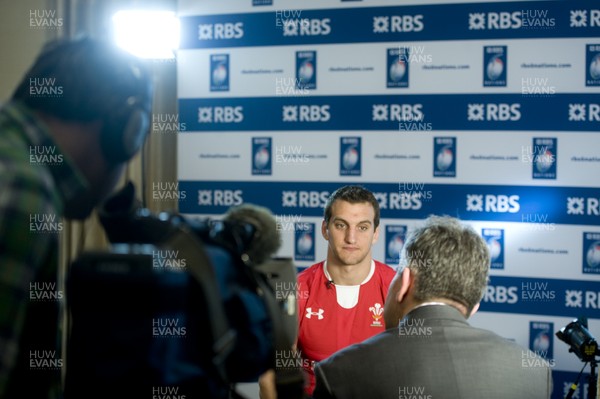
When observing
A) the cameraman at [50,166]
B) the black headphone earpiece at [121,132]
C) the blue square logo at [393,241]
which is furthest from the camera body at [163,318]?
the blue square logo at [393,241]

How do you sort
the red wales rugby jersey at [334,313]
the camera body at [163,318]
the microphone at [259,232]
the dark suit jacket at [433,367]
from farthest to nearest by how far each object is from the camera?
the red wales rugby jersey at [334,313]
the dark suit jacket at [433,367]
the microphone at [259,232]
the camera body at [163,318]

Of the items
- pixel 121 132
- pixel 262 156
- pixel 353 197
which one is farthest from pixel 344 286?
pixel 121 132

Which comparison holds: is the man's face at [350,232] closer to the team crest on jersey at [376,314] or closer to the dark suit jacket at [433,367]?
the team crest on jersey at [376,314]

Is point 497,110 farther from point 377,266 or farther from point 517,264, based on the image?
point 377,266

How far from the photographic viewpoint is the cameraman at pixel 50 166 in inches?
25.6

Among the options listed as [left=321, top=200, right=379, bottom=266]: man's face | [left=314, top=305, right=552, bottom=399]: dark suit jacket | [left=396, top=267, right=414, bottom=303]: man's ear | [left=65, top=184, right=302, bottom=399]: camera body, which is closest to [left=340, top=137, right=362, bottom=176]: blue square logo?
[left=321, top=200, right=379, bottom=266]: man's face

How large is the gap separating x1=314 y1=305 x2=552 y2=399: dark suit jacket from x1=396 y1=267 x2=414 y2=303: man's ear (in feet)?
0.33

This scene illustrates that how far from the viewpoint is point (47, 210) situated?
0.69 meters

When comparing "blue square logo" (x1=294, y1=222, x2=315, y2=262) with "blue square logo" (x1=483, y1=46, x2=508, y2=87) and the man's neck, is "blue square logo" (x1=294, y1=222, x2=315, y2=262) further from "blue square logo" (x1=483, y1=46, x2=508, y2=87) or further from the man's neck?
"blue square logo" (x1=483, y1=46, x2=508, y2=87)

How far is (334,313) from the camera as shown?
207 centimetres

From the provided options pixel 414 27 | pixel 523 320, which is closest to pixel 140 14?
pixel 414 27

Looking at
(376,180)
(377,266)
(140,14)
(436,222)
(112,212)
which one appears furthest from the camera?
(376,180)

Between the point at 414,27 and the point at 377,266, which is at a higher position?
the point at 414,27

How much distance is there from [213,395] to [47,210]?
12.1 inches
